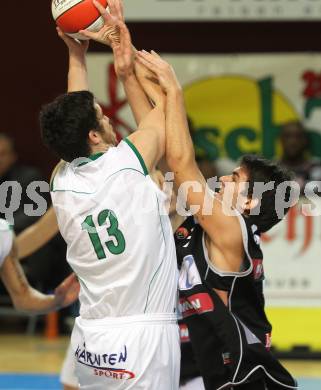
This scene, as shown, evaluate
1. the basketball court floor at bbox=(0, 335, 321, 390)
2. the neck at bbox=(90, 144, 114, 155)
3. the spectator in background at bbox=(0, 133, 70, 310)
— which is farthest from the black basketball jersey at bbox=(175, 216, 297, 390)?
the spectator in background at bbox=(0, 133, 70, 310)

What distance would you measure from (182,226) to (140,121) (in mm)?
563

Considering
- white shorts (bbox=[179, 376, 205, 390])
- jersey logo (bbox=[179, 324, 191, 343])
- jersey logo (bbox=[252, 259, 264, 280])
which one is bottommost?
white shorts (bbox=[179, 376, 205, 390])

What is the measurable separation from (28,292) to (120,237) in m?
1.46

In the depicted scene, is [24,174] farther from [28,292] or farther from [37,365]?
[28,292]

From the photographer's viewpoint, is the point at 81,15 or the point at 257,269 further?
the point at 81,15

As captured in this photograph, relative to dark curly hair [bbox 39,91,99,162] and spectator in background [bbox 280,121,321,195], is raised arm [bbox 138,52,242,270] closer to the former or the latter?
dark curly hair [bbox 39,91,99,162]

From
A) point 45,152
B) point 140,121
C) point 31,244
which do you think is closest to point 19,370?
point 31,244

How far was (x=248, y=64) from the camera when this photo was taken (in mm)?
11227

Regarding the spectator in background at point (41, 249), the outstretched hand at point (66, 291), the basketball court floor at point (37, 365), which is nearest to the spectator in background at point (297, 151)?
the basketball court floor at point (37, 365)

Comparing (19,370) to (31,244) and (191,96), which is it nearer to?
(31,244)

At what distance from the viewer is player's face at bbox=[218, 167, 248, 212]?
4.93m

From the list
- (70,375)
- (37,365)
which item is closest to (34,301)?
(70,375)

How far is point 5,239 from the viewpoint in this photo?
5668 mm

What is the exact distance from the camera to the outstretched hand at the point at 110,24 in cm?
492
